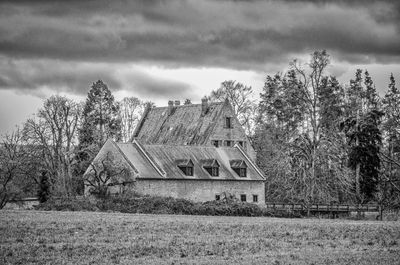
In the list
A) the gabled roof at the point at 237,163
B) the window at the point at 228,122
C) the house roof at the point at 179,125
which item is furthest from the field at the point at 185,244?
the window at the point at 228,122

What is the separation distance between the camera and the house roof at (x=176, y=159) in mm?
68375

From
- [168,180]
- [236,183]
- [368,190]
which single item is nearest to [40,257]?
[168,180]

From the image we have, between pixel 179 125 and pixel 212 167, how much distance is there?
15852mm

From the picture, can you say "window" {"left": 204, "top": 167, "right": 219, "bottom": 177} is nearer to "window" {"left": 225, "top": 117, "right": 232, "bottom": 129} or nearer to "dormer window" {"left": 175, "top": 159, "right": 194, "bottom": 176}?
"dormer window" {"left": 175, "top": 159, "right": 194, "bottom": 176}

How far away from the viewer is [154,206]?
55.7 m

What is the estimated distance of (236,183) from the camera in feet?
241

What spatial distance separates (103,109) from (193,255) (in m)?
74.9

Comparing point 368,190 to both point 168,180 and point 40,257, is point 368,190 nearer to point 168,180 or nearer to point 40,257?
point 168,180

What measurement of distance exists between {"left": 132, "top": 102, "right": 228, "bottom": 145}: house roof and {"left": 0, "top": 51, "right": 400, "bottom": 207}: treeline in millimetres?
5727

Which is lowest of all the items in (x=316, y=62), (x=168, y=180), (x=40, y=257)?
(x=40, y=257)

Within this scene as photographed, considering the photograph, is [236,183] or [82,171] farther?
[82,171]

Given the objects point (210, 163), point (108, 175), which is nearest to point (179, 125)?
point (210, 163)

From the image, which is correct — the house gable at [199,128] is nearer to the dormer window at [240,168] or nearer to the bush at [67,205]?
the dormer window at [240,168]

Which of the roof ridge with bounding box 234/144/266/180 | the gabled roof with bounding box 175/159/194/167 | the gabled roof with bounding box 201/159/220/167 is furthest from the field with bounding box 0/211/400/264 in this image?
the roof ridge with bounding box 234/144/266/180
